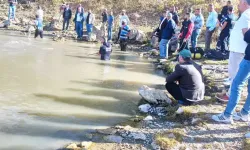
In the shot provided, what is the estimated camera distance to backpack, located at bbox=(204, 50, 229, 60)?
40.6ft

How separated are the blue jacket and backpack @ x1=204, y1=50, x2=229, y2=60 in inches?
58.8

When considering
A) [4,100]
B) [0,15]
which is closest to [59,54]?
[4,100]

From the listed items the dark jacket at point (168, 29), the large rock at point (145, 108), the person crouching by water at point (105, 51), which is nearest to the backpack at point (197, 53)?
the dark jacket at point (168, 29)

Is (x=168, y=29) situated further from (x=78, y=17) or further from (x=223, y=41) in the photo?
(x=78, y=17)

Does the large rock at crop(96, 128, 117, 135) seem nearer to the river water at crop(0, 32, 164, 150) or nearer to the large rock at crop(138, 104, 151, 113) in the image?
the river water at crop(0, 32, 164, 150)

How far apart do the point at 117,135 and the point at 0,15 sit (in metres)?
21.0

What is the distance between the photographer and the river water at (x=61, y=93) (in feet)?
20.0

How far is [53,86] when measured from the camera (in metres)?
8.98

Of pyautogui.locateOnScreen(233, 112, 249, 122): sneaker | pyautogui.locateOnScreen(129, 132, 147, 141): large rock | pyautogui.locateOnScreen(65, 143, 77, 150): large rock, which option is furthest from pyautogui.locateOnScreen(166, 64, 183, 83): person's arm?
pyautogui.locateOnScreen(65, 143, 77, 150): large rock

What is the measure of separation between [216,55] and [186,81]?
5.99 metres

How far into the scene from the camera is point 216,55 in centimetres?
1257

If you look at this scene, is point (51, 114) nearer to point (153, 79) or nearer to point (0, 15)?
point (153, 79)

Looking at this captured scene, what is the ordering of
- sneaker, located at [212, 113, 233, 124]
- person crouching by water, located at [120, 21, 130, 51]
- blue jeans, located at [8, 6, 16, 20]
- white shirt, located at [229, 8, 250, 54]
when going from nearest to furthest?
white shirt, located at [229, 8, 250, 54], sneaker, located at [212, 113, 233, 124], person crouching by water, located at [120, 21, 130, 51], blue jeans, located at [8, 6, 16, 20]

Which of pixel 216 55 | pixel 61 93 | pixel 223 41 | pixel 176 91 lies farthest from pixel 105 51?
pixel 176 91
